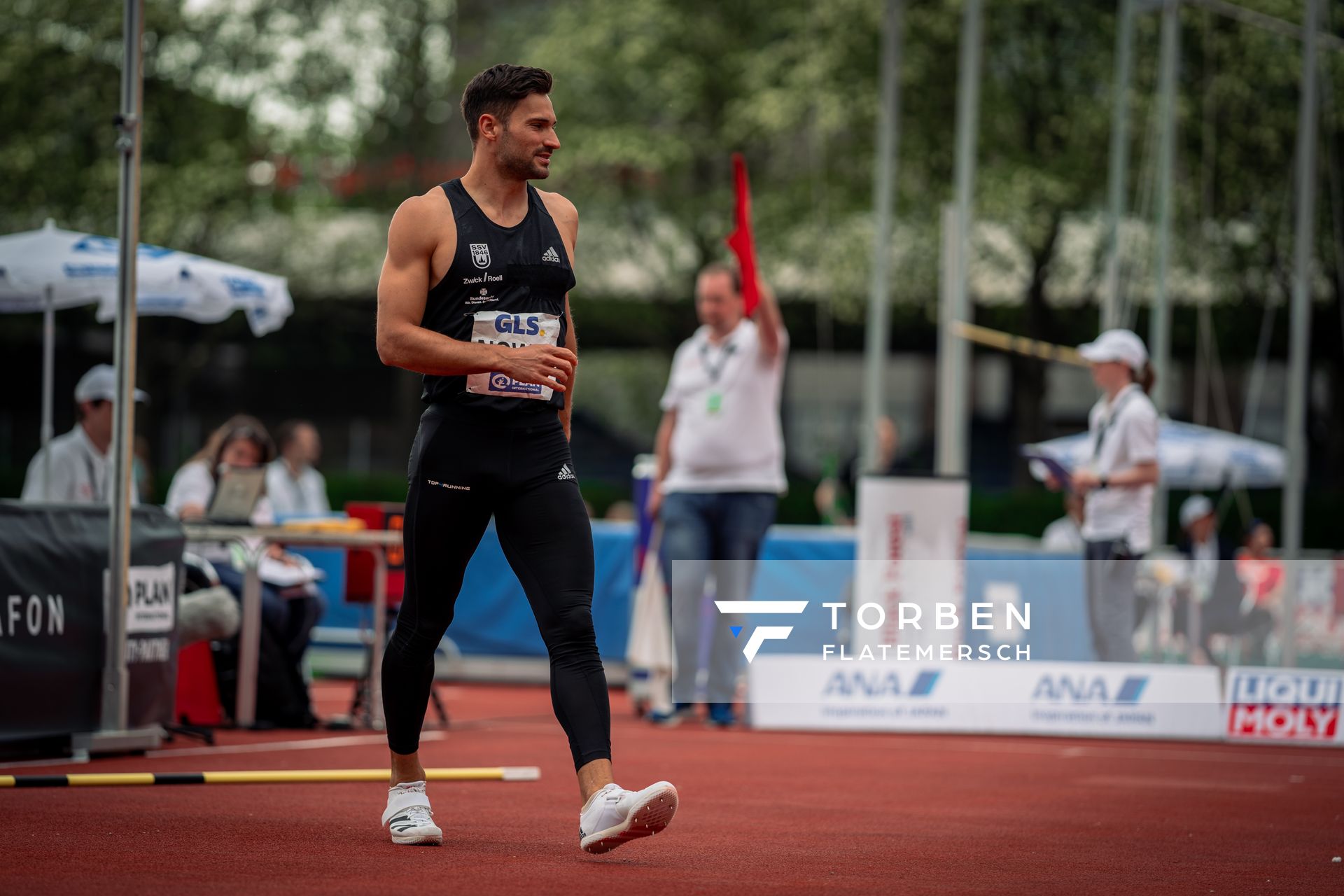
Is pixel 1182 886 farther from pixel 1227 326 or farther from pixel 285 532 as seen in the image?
pixel 1227 326

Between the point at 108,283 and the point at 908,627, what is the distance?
5154 mm

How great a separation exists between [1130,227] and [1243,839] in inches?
972

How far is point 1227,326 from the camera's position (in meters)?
29.2

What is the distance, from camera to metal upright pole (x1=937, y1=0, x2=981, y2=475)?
16094mm

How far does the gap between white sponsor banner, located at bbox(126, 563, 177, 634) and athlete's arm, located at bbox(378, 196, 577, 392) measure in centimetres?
341

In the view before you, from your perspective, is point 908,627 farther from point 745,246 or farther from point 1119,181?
point 1119,181

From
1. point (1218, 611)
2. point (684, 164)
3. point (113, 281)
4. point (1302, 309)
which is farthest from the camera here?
point (684, 164)

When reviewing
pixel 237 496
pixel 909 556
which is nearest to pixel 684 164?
pixel 909 556

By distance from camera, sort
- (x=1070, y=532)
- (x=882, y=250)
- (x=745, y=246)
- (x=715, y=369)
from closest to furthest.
Answer: 1. (x=745, y=246)
2. (x=715, y=369)
3. (x=1070, y=532)
4. (x=882, y=250)

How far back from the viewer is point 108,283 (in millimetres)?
11258

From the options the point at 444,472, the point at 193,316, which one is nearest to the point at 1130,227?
the point at 193,316

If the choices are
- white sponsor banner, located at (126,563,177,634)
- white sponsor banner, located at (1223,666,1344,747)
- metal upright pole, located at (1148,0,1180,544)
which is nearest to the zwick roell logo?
white sponsor banner, located at (1223,666,1344,747)

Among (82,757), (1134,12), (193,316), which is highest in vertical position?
(1134,12)

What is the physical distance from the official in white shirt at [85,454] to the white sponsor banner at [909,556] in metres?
4.10
